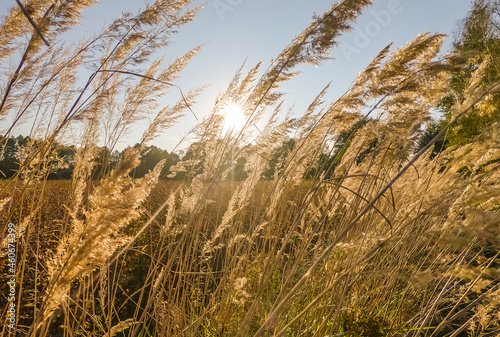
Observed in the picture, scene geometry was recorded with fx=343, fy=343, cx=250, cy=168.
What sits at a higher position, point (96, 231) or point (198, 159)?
point (198, 159)

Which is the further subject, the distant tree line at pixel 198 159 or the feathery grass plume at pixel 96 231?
the distant tree line at pixel 198 159

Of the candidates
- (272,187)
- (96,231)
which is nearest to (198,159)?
(272,187)

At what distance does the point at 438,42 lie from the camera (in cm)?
227

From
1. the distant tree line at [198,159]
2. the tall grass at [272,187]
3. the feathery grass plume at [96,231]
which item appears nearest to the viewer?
the feathery grass plume at [96,231]

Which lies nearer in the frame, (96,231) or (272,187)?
(96,231)

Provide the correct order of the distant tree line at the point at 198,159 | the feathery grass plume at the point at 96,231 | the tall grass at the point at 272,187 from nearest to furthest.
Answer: the feathery grass plume at the point at 96,231
the tall grass at the point at 272,187
the distant tree line at the point at 198,159

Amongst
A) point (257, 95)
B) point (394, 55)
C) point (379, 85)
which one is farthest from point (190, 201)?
point (394, 55)

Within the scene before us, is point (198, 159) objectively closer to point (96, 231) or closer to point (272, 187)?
point (272, 187)

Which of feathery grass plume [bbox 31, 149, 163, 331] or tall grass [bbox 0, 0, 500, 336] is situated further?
tall grass [bbox 0, 0, 500, 336]

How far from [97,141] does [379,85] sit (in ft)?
7.42

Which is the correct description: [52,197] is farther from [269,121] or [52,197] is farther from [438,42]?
[438,42]

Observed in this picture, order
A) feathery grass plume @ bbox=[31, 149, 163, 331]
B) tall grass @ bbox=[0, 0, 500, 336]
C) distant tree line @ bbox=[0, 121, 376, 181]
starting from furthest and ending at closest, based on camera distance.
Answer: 1. distant tree line @ bbox=[0, 121, 376, 181]
2. tall grass @ bbox=[0, 0, 500, 336]
3. feathery grass plume @ bbox=[31, 149, 163, 331]

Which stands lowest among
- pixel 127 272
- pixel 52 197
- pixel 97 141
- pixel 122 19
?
pixel 127 272

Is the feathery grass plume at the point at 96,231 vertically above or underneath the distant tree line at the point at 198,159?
underneath
